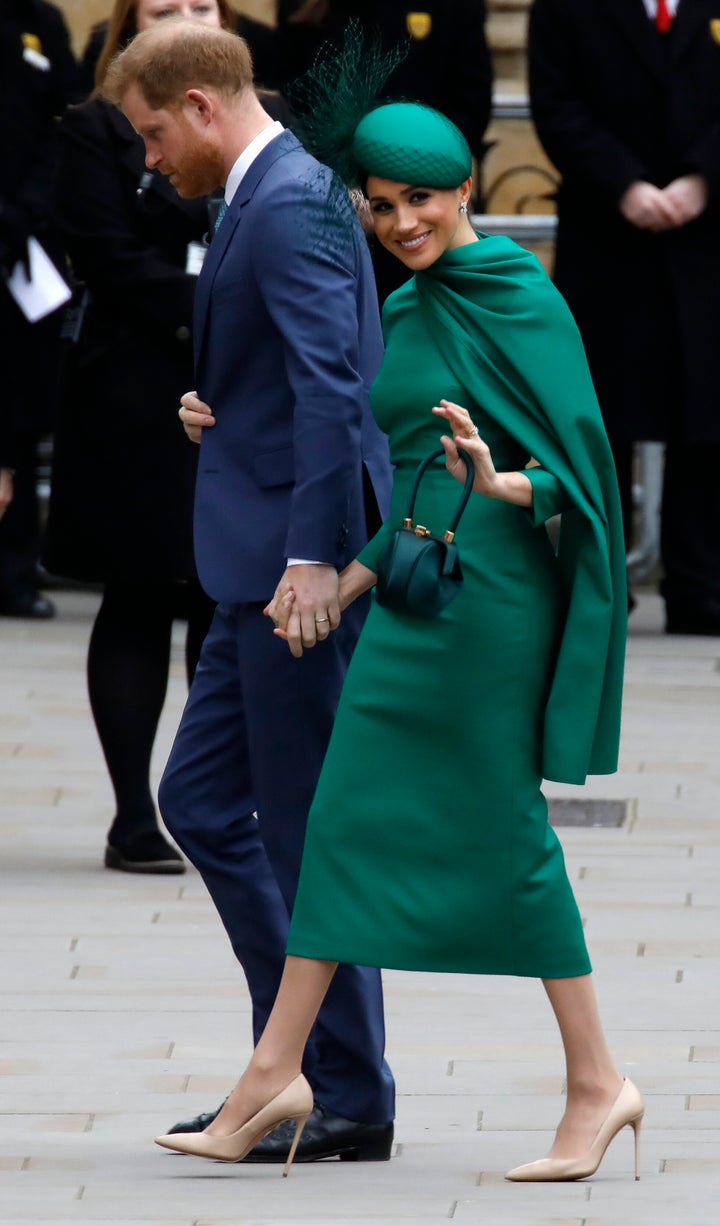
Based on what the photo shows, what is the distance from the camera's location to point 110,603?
6.30 m

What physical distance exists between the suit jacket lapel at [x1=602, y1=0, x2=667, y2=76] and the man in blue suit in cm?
475

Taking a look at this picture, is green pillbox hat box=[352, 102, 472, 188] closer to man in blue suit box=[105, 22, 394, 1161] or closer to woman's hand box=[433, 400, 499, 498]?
man in blue suit box=[105, 22, 394, 1161]

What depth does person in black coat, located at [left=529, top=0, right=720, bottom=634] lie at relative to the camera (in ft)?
28.7

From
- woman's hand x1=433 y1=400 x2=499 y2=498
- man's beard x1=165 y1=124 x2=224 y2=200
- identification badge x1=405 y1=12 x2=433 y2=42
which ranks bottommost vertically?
woman's hand x1=433 y1=400 x2=499 y2=498

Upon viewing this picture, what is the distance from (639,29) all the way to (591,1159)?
555 cm

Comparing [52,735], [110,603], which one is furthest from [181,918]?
[52,735]

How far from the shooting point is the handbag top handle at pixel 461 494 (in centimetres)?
379

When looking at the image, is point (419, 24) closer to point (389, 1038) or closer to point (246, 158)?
point (389, 1038)

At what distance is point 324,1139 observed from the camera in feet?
13.7

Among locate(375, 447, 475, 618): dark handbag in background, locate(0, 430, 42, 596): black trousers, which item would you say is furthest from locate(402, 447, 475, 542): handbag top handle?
locate(0, 430, 42, 596): black trousers

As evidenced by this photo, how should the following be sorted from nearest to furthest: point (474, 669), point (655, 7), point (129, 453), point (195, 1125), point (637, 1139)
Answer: point (474, 669) → point (637, 1139) → point (195, 1125) → point (129, 453) → point (655, 7)

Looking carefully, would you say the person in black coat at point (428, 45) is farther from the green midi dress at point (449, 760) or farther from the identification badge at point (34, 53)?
the green midi dress at point (449, 760)

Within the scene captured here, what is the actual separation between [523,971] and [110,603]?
2.59m

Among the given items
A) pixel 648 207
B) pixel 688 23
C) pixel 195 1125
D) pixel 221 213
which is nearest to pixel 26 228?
pixel 648 207
